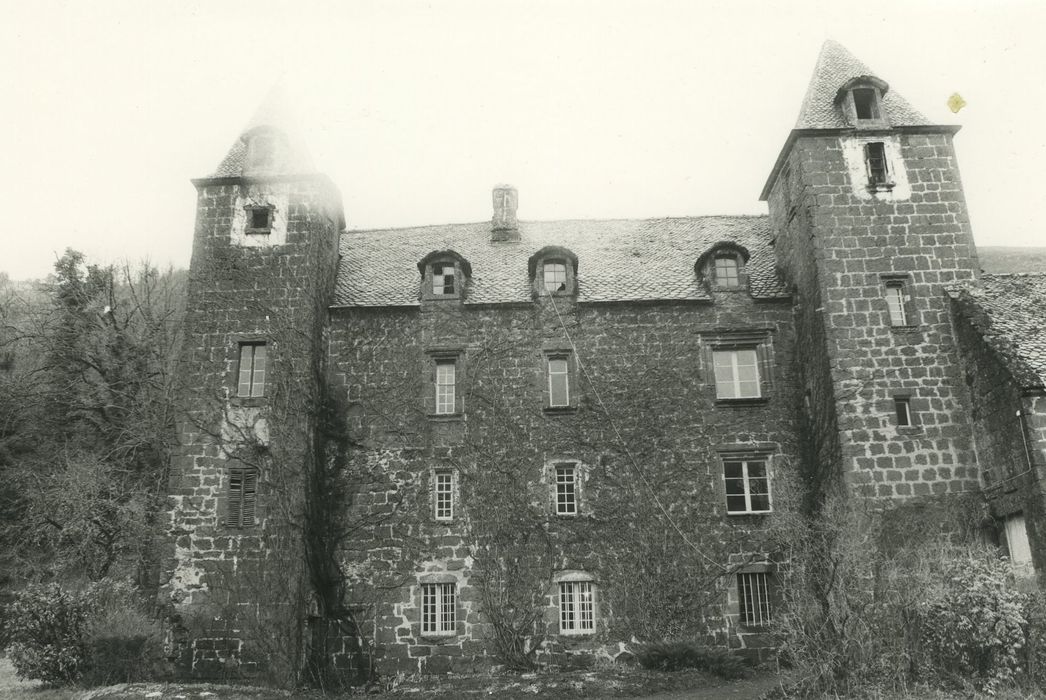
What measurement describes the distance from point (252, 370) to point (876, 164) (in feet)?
60.1

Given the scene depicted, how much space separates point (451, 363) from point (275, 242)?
6.12 meters

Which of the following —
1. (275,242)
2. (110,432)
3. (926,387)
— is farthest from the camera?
(110,432)

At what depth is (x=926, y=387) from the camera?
20859 millimetres

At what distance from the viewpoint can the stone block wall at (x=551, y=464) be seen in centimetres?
2108

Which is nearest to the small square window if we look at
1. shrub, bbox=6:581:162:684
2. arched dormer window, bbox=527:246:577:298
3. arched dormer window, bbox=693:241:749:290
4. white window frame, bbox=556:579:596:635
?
arched dormer window, bbox=693:241:749:290

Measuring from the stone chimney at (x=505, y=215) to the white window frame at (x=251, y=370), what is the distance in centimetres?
890

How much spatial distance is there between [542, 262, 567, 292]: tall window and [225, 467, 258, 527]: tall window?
9.81 m

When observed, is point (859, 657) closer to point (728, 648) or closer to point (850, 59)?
point (728, 648)

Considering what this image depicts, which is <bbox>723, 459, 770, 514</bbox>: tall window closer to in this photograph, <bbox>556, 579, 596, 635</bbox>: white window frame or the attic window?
<bbox>556, 579, 596, 635</bbox>: white window frame

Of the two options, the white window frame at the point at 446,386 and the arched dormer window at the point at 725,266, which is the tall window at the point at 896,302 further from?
the white window frame at the point at 446,386

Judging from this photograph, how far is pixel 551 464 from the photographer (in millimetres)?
22422

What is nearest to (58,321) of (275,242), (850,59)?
(275,242)

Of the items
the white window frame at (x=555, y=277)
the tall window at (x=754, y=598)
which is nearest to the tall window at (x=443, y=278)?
the white window frame at (x=555, y=277)

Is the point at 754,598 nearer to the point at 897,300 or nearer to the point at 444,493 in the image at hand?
the point at 444,493
